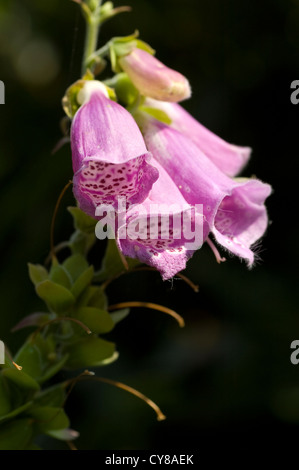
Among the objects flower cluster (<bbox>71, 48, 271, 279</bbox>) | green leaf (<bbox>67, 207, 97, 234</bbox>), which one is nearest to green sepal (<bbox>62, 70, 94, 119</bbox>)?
flower cluster (<bbox>71, 48, 271, 279</bbox>)

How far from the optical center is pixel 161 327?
6.41 feet

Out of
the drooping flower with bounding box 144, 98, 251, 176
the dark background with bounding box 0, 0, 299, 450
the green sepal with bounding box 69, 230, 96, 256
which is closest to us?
the green sepal with bounding box 69, 230, 96, 256

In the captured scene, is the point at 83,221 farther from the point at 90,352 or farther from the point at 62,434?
the point at 62,434

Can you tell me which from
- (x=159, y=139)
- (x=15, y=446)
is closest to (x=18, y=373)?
(x=15, y=446)

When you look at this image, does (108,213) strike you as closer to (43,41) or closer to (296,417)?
(296,417)

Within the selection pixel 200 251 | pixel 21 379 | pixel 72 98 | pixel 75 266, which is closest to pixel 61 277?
pixel 75 266

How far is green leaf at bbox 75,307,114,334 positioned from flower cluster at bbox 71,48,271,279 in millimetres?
104

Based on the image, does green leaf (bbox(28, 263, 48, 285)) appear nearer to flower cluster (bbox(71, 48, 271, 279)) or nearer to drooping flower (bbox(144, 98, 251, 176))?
flower cluster (bbox(71, 48, 271, 279))

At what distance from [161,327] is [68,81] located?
784 millimetres

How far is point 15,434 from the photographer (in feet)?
2.56

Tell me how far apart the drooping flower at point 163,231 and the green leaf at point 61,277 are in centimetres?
12

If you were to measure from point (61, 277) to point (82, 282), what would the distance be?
34 millimetres

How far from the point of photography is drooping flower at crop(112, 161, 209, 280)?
731mm

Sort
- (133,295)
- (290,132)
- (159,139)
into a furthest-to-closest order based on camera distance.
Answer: (290,132) < (133,295) < (159,139)
